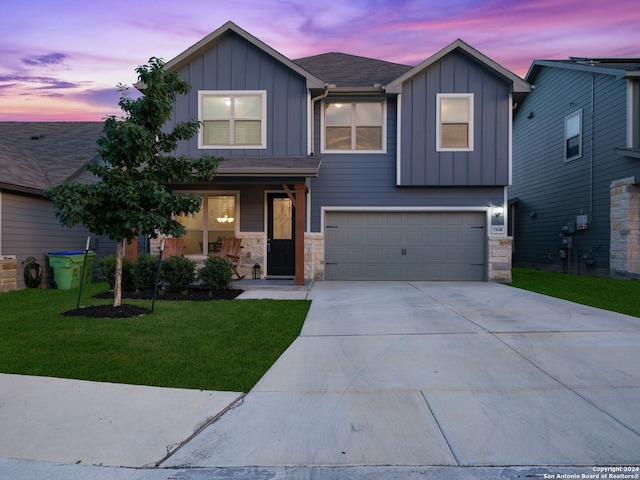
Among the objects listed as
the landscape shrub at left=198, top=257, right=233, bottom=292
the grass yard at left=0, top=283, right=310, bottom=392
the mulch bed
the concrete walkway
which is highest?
the landscape shrub at left=198, top=257, right=233, bottom=292

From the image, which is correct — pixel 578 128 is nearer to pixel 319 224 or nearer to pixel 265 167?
pixel 319 224

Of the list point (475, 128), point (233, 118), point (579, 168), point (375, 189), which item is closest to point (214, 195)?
point (233, 118)

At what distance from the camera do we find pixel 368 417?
11.6 feet

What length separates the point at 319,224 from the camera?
13.0m

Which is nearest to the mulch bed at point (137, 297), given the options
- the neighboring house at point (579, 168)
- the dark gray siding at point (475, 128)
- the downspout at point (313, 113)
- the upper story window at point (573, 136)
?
the downspout at point (313, 113)

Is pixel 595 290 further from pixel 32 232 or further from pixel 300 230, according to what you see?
pixel 32 232

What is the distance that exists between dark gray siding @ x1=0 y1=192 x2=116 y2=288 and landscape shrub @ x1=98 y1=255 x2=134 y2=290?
9.07ft

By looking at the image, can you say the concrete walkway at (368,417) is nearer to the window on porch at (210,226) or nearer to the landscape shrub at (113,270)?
the landscape shrub at (113,270)

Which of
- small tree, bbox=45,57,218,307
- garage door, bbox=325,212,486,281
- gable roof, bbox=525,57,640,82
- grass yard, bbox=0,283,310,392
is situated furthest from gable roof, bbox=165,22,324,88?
gable roof, bbox=525,57,640,82

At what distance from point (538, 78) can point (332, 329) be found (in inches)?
687

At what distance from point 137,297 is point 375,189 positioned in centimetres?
703

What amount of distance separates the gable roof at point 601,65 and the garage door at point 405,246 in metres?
6.07

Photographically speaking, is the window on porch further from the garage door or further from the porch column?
the garage door

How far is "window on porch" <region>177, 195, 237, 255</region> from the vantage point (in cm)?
1276
